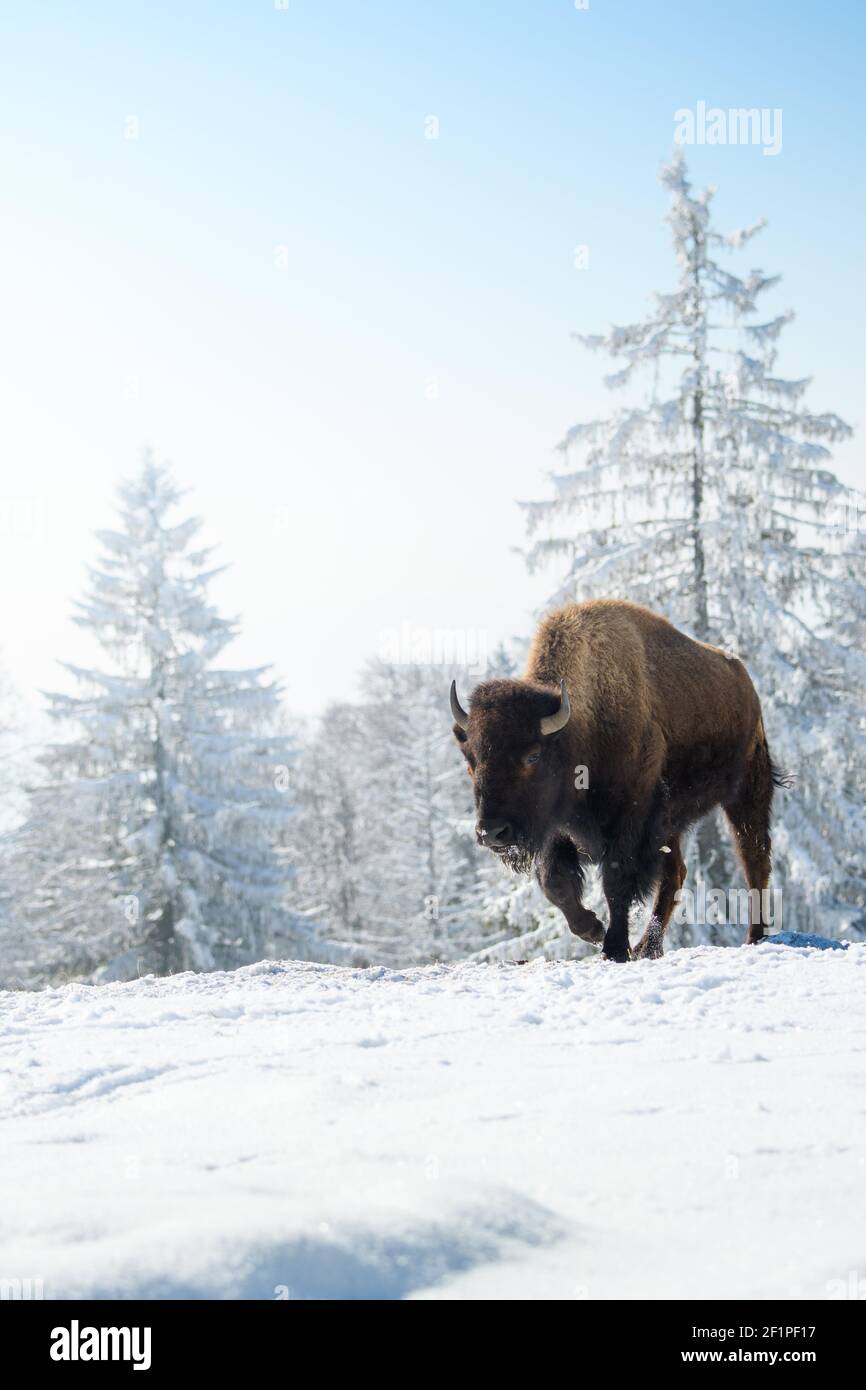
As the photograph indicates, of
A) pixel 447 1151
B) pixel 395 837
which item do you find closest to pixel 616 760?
pixel 447 1151

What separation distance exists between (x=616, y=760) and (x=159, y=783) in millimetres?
15776

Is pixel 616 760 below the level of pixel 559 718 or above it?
below

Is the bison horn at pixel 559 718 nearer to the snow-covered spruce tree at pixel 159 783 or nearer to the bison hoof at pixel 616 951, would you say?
the bison hoof at pixel 616 951

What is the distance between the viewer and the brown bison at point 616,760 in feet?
23.1

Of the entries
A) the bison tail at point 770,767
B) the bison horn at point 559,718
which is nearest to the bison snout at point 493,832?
the bison horn at point 559,718

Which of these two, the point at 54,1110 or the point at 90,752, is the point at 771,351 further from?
the point at 54,1110

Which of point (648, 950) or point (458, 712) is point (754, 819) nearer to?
point (648, 950)

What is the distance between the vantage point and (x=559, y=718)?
725cm

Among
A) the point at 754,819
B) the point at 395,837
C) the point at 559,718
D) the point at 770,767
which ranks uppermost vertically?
the point at 559,718

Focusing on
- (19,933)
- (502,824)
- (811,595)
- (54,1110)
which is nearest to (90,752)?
(19,933)

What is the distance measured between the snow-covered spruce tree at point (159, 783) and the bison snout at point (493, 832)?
49.9 ft

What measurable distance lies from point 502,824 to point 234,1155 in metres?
4.17

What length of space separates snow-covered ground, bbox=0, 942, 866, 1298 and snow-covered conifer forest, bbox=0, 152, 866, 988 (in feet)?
38.4

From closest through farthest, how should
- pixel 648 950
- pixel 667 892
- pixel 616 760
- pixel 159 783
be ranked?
pixel 616 760, pixel 648 950, pixel 667 892, pixel 159 783
